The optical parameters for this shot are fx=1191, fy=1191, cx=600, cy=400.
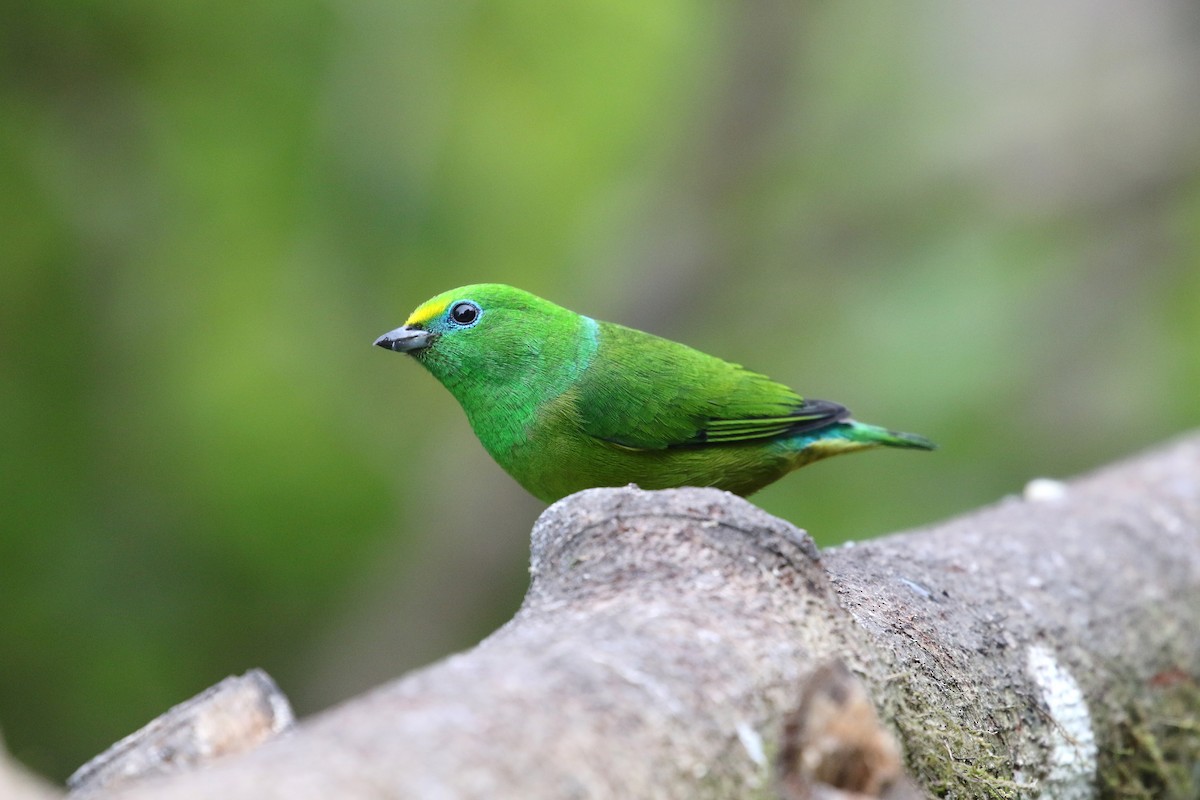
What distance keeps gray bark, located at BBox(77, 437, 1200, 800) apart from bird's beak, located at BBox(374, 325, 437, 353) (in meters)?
1.41

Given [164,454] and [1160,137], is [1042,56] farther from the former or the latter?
[164,454]

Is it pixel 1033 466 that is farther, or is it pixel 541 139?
pixel 1033 466

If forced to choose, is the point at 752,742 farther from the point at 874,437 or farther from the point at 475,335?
the point at 874,437

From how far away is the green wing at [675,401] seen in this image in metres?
3.57

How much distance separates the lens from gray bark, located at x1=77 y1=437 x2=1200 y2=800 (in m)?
A: 1.60

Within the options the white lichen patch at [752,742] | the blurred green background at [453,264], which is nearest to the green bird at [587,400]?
the white lichen patch at [752,742]

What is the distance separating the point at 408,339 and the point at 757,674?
2.03 m

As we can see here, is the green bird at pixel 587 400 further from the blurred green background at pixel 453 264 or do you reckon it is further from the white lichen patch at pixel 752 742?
the blurred green background at pixel 453 264

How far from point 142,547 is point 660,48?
223 inches

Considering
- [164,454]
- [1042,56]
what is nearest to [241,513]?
[164,454]

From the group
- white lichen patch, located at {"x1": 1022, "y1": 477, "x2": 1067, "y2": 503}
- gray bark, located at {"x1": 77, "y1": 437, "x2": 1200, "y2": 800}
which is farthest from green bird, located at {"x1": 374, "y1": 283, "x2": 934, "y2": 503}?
white lichen patch, located at {"x1": 1022, "y1": 477, "x2": 1067, "y2": 503}

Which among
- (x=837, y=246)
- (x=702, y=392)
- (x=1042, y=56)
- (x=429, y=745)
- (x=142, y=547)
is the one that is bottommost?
(x=429, y=745)

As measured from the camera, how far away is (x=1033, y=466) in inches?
378

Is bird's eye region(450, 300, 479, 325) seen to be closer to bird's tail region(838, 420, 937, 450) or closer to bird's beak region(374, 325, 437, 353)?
bird's beak region(374, 325, 437, 353)
